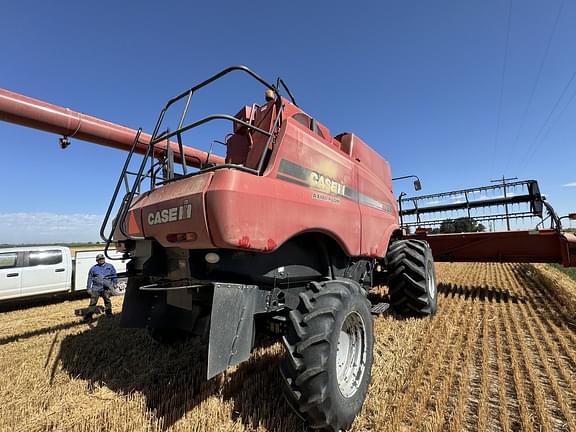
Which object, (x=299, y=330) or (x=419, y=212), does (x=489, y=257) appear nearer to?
(x=419, y=212)

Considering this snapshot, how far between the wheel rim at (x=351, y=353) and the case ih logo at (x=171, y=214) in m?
1.54

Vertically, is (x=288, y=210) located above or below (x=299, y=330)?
above

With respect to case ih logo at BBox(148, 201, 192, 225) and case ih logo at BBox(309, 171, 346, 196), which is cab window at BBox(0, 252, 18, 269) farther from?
case ih logo at BBox(309, 171, 346, 196)

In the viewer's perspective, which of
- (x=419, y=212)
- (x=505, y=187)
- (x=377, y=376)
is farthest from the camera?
(x=419, y=212)

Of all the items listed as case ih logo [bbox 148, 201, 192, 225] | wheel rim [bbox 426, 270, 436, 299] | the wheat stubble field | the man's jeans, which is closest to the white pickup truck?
the man's jeans

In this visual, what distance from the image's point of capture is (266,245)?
230 centimetres

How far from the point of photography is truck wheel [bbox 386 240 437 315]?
190 inches

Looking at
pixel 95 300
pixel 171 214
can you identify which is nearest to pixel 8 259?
pixel 95 300

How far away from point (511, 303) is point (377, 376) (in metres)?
4.67

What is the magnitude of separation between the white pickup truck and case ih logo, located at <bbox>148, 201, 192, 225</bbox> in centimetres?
836

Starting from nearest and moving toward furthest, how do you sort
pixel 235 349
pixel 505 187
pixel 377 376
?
pixel 235 349 → pixel 377 376 → pixel 505 187

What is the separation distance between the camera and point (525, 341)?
4023 mm

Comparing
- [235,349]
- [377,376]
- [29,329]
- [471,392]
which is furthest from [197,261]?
[29,329]

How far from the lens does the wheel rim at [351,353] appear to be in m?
2.61
